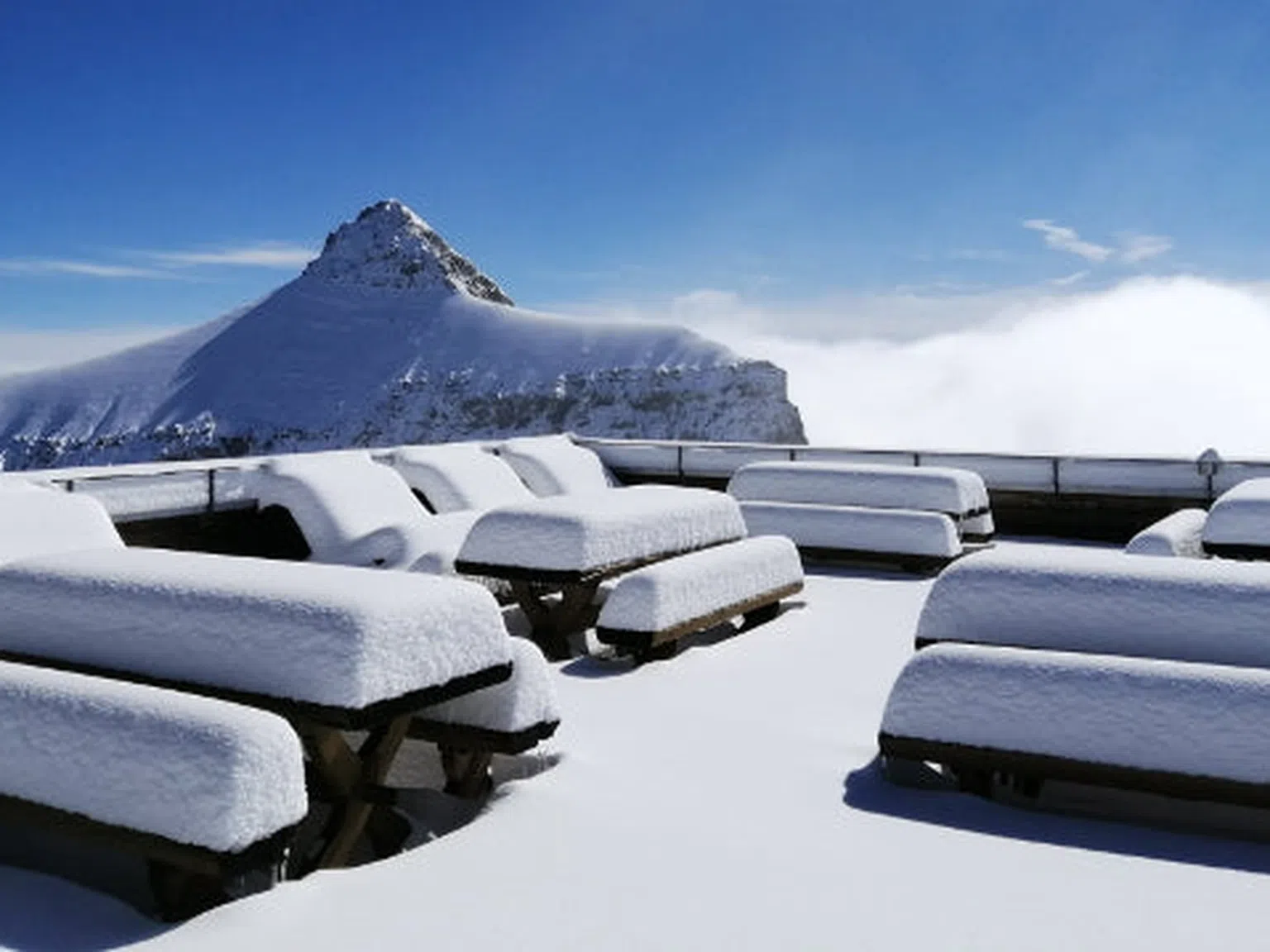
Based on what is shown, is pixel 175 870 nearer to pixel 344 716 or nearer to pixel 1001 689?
pixel 344 716

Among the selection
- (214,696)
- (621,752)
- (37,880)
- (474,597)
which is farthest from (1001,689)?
(37,880)

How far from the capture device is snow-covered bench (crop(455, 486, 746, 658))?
30.4ft

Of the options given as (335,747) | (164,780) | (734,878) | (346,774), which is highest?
(164,780)

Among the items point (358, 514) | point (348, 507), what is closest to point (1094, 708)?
point (358, 514)

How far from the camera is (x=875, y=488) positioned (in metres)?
13.9

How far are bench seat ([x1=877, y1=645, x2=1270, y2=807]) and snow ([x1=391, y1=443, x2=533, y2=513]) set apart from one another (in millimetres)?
7176

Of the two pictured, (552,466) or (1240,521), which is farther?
(552,466)

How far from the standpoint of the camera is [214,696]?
5301mm

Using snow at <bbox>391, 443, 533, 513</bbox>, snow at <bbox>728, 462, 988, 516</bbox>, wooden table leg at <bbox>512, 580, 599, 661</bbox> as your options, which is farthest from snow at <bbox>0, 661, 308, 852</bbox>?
snow at <bbox>728, 462, 988, 516</bbox>

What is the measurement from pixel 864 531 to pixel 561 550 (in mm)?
4778

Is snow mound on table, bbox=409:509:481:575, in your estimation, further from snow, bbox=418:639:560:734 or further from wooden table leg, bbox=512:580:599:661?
snow, bbox=418:639:560:734

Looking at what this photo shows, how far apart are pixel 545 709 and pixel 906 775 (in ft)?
5.79

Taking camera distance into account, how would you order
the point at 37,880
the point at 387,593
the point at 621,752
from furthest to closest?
1. the point at 621,752
2. the point at 387,593
3. the point at 37,880

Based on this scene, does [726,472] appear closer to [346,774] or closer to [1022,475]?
[1022,475]
